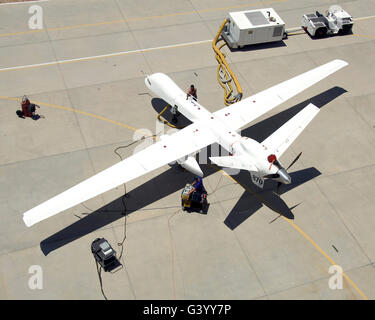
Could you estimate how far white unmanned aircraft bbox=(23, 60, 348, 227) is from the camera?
37.7 metres

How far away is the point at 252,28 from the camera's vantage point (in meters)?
56.2

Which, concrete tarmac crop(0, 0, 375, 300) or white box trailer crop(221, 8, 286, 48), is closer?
concrete tarmac crop(0, 0, 375, 300)

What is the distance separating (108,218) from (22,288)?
328 inches

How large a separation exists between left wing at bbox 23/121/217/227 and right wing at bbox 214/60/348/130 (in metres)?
2.91

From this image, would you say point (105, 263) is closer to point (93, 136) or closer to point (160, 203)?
point (160, 203)

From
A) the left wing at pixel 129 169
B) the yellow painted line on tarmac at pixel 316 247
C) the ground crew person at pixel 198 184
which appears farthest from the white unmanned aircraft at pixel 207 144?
the yellow painted line on tarmac at pixel 316 247

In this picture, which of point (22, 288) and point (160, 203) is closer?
point (22, 288)

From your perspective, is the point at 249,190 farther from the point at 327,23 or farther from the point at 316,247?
the point at 327,23

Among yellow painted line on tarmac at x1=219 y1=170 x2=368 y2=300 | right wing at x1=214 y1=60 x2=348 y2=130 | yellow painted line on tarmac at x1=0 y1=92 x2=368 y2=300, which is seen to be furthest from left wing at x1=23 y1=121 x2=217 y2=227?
yellow painted line on tarmac at x1=219 y1=170 x2=368 y2=300

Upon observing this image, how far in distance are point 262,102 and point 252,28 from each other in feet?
44.8

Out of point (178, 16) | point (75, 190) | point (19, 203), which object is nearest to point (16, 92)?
point (19, 203)

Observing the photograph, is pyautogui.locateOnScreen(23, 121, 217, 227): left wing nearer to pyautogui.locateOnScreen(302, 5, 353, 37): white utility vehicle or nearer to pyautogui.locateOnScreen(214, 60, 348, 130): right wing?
pyautogui.locateOnScreen(214, 60, 348, 130): right wing

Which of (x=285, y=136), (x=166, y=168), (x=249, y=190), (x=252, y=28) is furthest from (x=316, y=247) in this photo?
(x=252, y=28)

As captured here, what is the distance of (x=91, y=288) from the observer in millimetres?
35625
